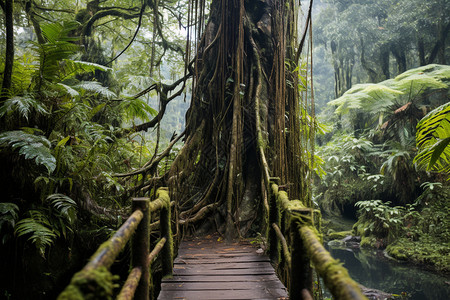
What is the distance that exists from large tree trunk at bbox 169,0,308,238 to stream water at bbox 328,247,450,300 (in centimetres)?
381

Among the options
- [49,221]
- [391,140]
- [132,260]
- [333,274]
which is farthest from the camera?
[391,140]

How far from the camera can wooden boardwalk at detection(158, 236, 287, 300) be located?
2.21 m

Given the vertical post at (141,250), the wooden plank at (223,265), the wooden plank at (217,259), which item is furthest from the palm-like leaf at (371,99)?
the vertical post at (141,250)

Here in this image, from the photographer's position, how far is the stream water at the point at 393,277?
6.70 metres

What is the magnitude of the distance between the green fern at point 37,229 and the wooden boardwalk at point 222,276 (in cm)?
110

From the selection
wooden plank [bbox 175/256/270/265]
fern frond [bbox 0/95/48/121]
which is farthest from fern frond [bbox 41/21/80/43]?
wooden plank [bbox 175/256/270/265]

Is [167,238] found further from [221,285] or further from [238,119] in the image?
[238,119]

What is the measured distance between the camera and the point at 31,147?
8.82 ft

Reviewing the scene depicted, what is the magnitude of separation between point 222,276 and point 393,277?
6812 mm

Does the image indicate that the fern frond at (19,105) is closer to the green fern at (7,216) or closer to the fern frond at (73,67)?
the green fern at (7,216)

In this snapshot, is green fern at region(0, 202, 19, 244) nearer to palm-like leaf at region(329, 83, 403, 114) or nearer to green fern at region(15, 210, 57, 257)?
green fern at region(15, 210, 57, 257)

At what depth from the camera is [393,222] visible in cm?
919

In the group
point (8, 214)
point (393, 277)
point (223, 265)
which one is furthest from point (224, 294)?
point (393, 277)

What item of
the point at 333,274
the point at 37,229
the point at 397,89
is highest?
the point at 397,89
